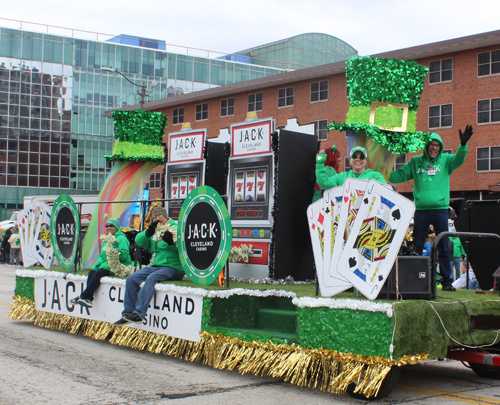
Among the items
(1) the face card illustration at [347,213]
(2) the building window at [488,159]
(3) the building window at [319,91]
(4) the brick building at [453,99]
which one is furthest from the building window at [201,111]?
(1) the face card illustration at [347,213]

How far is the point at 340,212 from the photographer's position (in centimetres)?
641

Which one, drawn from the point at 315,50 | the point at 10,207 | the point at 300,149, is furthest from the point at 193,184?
the point at 315,50

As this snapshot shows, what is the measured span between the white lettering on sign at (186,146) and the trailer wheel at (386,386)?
6.74 m

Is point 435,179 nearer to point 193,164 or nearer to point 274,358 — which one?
A: point 274,358

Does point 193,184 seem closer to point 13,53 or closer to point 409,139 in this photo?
point 409,139

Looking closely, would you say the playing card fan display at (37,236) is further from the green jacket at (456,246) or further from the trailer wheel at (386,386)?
the green jacket at (456,246)

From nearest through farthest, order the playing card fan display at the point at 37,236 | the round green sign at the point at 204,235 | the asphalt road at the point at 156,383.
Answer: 1. the asphalt road at the point at 156,383
2. the round green sign at the point at 204,235
3. the playing card fan display at the point at 37,236

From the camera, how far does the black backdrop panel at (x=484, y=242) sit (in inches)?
334

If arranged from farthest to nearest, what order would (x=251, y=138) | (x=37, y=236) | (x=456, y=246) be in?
(x=456, y=246) < (x=37, y=236) < (x=251, y=138)

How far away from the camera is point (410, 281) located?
6.20 m

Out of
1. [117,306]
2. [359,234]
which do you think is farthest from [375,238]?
[117,306]

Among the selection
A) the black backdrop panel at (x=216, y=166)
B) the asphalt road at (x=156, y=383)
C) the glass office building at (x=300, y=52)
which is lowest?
the asphalt road at (x=156, y=383)

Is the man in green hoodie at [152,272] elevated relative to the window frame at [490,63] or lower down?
lower down

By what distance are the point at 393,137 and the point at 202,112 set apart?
131ft
